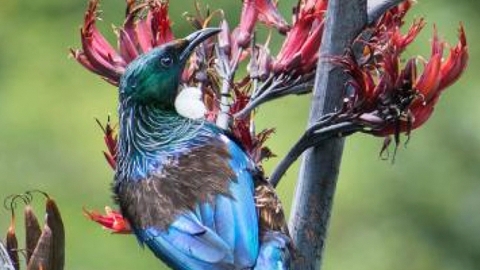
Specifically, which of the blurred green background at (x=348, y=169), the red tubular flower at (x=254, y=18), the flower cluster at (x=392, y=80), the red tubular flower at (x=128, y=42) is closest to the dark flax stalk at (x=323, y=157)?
the flower cluster at (x=392, y=80)

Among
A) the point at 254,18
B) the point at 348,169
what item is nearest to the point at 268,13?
the point at 254,18

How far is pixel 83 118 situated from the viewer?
4664mm

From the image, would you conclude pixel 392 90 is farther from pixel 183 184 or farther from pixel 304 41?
pixel 183 184

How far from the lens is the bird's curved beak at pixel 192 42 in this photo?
2.43 m

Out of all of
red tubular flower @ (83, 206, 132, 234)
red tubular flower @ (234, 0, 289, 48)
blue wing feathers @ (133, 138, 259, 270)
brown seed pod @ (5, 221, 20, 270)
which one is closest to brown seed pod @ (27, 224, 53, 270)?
brown seed pod @ (5, 221, 20, 270)

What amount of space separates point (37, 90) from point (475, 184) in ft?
4.28

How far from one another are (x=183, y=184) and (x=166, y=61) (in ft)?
0.60

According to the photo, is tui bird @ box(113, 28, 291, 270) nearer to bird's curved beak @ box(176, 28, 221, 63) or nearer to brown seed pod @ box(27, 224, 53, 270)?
bird's curved beak @ box(176, 28, 221, 63)

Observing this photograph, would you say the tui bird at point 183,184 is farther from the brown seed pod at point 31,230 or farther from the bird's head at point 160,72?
the brown seed pod at point 31,230

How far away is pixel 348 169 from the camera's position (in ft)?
14.1

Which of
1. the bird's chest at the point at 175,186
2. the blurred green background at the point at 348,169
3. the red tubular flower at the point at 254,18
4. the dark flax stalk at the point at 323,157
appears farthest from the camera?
the blurred green background at the point at 348,169

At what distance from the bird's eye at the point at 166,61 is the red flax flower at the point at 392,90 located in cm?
30

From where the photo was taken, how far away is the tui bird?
7.52ft

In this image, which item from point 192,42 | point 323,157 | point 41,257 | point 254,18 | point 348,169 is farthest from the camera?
point 348,169
